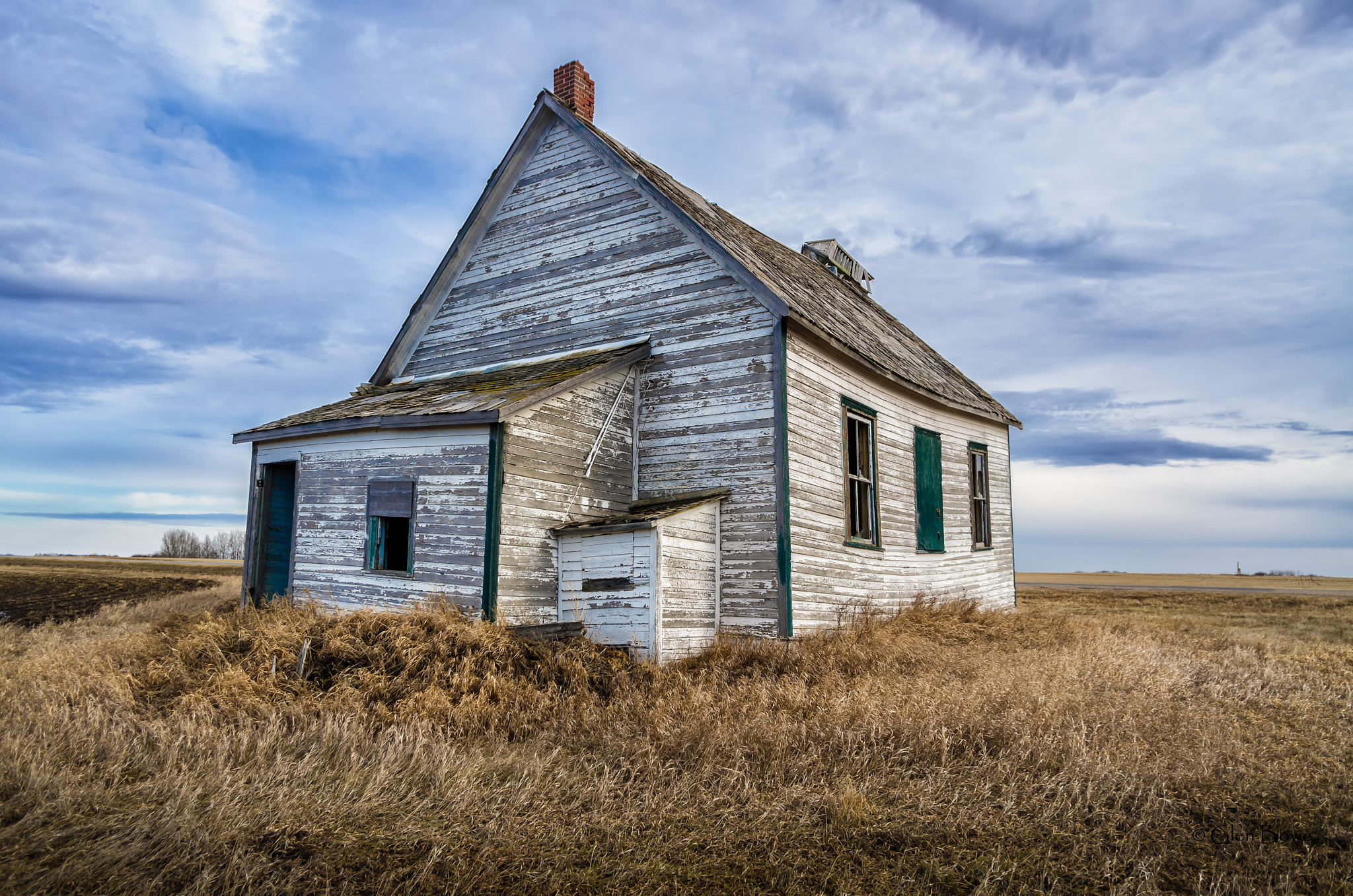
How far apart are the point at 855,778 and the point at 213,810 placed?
3478 millimetres

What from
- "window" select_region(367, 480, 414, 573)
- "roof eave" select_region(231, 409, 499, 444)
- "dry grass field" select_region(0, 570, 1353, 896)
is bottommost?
"dry grass field" select_region(0, 570, 1353, 896)

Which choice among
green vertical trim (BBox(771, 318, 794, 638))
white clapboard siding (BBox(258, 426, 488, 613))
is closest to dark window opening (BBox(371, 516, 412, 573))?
white clapboard siding (BBox(258, 426, 488, 613))

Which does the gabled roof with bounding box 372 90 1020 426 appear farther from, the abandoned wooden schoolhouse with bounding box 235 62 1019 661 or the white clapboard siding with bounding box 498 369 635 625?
the white clapboard siding with bounding box 498 369 635 625

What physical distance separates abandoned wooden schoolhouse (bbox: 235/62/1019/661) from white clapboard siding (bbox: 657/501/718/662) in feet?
0.12

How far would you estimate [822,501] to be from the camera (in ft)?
34.5

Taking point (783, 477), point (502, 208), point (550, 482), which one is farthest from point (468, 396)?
point (502, 208)

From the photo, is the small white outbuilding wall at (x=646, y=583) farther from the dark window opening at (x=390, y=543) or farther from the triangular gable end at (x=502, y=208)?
the triangular gable end at (x=502, y=208)

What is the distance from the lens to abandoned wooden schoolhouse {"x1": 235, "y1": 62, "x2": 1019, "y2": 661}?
9.17m

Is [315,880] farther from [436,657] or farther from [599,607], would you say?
[599,607]

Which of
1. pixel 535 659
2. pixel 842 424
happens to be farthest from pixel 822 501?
pixel 535 659

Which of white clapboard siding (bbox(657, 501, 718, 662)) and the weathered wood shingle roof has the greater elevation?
the weathered wood shingle roof

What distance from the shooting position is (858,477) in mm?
11562

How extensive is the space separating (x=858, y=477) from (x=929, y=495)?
8.37ft

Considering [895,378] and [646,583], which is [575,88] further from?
[646,583]
